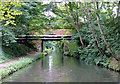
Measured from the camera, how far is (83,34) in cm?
1413

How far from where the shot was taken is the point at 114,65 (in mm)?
8047

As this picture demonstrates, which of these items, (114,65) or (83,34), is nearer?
(114,65)

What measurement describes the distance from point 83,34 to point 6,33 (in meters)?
7.80

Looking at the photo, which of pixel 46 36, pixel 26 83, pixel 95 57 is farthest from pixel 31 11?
pixel 26 83

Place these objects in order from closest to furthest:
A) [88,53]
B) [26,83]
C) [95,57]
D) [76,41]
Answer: [26,83]
[95,57]
[88,53]
[76,41]

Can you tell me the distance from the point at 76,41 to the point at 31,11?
6471 mm

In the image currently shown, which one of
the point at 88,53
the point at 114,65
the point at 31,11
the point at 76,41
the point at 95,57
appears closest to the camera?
the point at 114,65

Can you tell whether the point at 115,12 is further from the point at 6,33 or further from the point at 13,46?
the point at 13,46

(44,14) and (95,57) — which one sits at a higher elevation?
(44,14)

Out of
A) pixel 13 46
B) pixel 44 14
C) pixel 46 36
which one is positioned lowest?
pixel 13 46

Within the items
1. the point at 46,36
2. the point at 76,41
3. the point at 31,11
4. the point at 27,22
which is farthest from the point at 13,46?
the point at 76,41

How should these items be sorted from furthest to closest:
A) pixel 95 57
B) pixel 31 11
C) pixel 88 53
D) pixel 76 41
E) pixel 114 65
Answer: pixel 76 41 → pixel 31 11 → pixel 88 53 → pixel 95 57 → pixel 114 65

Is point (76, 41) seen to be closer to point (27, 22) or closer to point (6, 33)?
point (27, 22)

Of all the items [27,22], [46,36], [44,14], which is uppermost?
[44,14]
